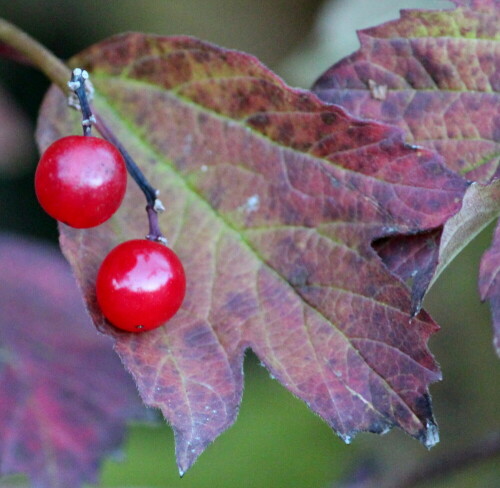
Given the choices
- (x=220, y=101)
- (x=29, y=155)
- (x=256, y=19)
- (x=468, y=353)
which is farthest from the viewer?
(x=256, y=19)

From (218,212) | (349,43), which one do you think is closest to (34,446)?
(218,212)

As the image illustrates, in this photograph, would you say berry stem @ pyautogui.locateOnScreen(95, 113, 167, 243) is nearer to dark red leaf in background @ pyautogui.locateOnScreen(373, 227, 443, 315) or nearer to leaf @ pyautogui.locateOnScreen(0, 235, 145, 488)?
dark red leaf in background @ pyautogui.locateOnScreen(373, 227, 443, 315)

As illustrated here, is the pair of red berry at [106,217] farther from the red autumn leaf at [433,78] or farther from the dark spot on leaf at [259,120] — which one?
the red autumn leaf at [433,78]

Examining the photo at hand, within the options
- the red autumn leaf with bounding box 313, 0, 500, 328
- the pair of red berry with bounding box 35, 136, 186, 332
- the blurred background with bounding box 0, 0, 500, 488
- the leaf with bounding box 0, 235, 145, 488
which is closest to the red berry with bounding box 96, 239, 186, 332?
the pair of red berry with bounding box 35, 136, 186, 332

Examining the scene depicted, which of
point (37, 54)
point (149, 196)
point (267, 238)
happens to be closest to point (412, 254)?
point (267, 238)

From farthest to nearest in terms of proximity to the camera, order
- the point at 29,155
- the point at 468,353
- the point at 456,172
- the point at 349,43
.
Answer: the point at 29,155 < the point at 468,353 < the point at 349,43 < the point at 456,172

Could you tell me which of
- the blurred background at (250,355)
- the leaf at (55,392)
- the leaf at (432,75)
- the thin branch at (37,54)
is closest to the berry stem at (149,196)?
the thin branch at (37,54)

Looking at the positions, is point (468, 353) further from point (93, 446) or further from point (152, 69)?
point (152, 69)
